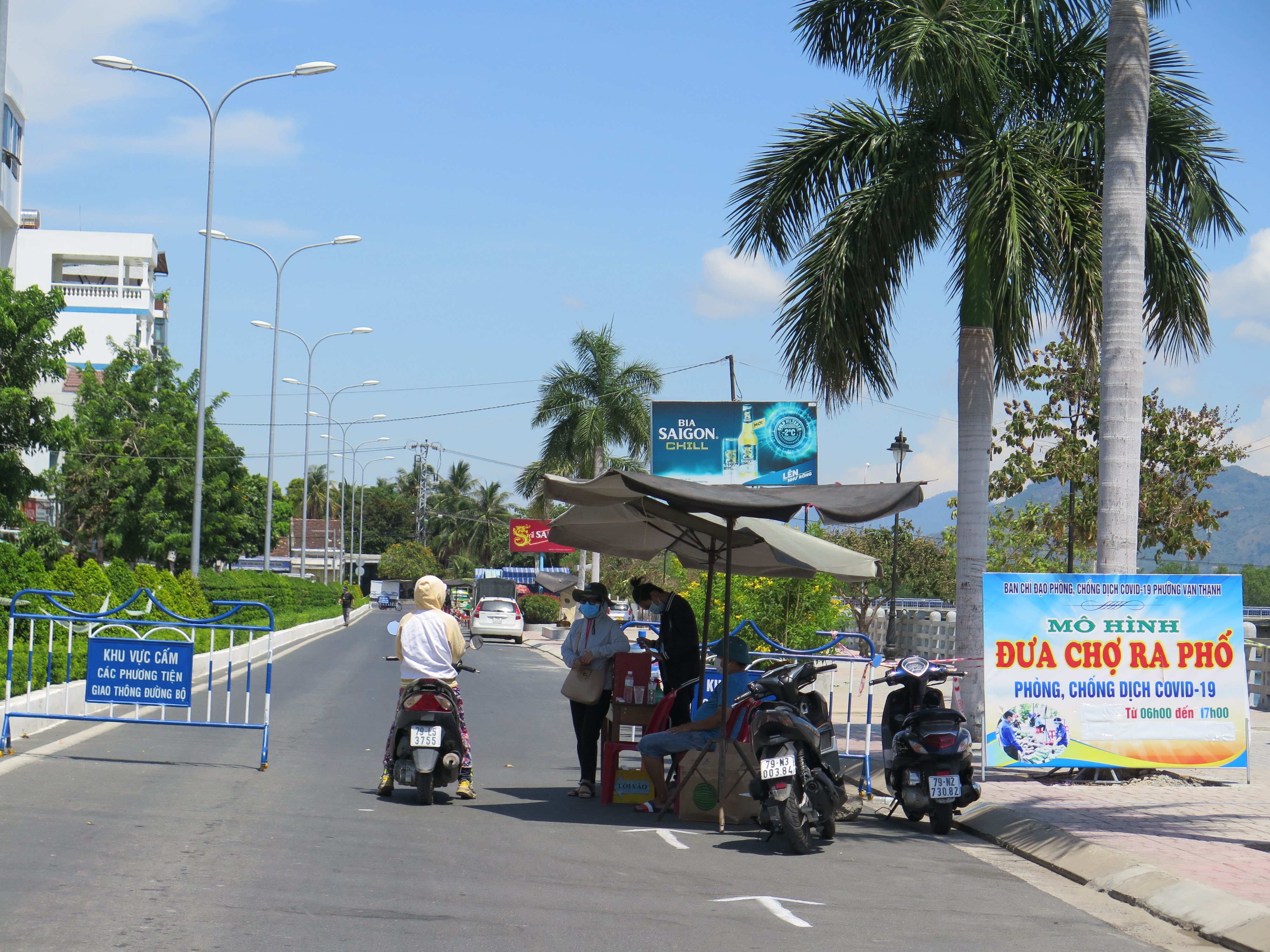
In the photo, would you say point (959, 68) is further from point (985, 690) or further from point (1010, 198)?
point (985, 690)

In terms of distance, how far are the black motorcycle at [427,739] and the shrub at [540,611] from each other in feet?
166

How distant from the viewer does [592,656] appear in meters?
10.6

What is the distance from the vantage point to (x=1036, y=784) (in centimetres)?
1145

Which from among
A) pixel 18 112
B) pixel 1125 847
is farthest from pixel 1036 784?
pixel 18 112

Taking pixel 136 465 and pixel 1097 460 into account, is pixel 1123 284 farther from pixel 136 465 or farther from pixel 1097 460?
pixel 136 465

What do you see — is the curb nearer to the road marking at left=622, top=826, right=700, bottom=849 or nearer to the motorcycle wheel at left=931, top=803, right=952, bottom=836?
the motorcycle wheel at left=931, top=803, right=952, bottom=836

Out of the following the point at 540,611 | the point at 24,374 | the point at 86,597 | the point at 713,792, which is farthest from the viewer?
the point at 540,611

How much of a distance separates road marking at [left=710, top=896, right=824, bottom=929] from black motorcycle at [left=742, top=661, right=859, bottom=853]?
1.36 metres

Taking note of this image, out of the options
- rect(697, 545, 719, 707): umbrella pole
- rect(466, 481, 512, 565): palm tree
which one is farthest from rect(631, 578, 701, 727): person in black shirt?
rect(466, 481, 512, 565): palm tree

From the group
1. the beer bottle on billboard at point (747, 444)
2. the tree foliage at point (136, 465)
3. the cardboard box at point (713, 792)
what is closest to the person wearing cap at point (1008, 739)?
the cardboard box at point (713, 792)

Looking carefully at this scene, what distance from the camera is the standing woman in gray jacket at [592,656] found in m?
10.6

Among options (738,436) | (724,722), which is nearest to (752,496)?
(724,722)

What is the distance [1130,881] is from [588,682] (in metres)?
4.62

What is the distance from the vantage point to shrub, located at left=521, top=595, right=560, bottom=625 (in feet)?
201
